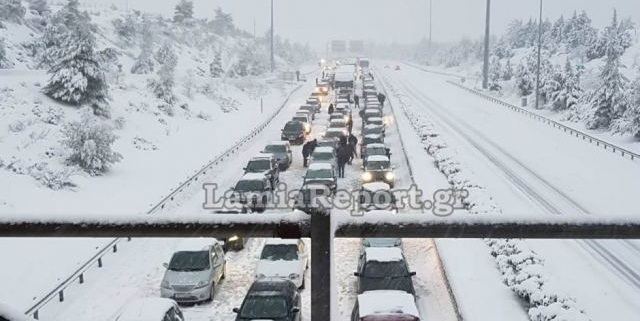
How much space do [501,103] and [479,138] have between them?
24709 mm

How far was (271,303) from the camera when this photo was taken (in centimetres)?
1473

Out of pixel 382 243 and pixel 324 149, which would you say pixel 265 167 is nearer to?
pixel 324 149

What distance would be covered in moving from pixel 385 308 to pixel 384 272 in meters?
2.61

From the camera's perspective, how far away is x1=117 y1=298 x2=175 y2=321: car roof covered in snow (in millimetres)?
11586

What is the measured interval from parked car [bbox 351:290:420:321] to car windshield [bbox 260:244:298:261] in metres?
4.26

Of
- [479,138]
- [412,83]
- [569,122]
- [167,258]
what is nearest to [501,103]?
[569,122]

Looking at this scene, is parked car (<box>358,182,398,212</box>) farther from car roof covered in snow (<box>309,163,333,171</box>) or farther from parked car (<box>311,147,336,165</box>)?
parked car (<box>311,147,336,165</box>)

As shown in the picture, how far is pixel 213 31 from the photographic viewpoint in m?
139

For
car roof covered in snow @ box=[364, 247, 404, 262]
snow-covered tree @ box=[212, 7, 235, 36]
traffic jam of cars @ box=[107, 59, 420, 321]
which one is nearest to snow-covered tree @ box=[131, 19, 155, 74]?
traffic jam of cars @ box=[107, 59, 420, 321]

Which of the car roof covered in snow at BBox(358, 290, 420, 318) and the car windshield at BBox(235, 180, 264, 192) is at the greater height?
the car windshield at BBox(235, 180, 264, 192)

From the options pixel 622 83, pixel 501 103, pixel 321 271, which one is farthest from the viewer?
pixel 501 103

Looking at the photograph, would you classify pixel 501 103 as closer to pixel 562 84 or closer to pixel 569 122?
pixel 562 84

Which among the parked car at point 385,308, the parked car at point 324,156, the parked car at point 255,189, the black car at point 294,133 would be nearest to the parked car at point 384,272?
the parked car at point 385,308

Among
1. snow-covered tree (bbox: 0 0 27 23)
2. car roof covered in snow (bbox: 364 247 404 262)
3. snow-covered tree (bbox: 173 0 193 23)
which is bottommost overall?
car roof covered in snow (bbox: 364 247 404 262)
